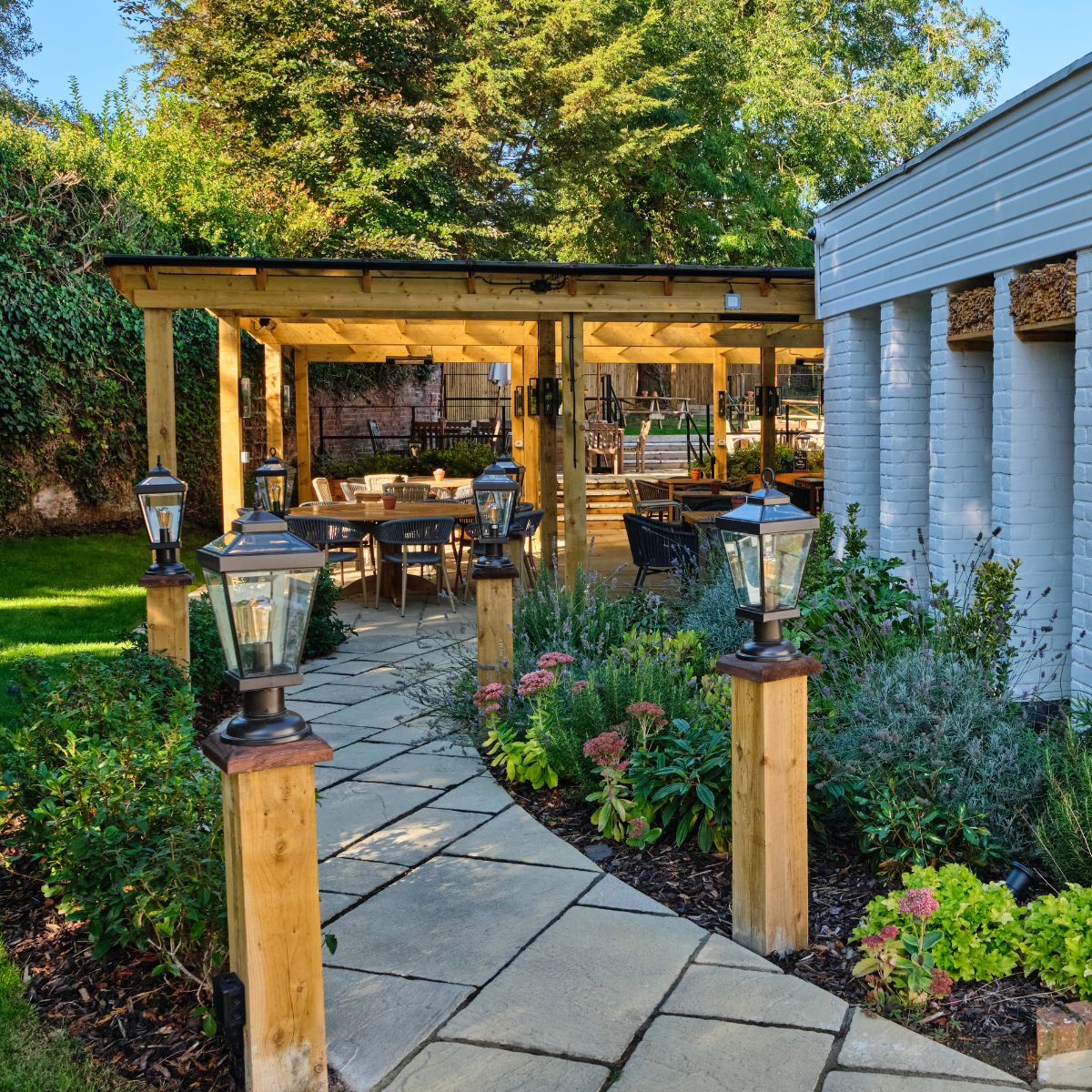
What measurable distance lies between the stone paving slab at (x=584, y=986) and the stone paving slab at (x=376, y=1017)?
0.08 meters

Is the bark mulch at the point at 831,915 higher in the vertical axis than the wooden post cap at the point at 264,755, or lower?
lower

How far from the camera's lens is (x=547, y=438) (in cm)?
1000

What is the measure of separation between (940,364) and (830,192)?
48.9 feet

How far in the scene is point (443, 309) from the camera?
30.0 feet

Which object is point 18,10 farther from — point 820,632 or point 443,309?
point 820,632

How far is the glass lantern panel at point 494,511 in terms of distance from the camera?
5227 millimetres

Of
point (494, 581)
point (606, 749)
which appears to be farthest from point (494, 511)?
point (606, 749)

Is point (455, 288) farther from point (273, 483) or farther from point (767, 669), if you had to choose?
point (767, 669)

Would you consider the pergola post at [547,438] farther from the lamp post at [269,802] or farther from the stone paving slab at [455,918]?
the lamp post at [269,802]

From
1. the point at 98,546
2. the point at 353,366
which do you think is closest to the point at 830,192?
the point at 353,366

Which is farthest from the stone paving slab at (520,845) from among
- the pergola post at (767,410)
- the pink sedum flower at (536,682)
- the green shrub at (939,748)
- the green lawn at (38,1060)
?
the pergola post at (767,410)

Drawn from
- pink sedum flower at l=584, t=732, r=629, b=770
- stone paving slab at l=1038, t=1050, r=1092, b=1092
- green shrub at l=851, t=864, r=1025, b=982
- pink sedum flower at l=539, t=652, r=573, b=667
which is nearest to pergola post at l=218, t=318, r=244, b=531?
pink sedum flower at l=539, t=652, r=573, b=667

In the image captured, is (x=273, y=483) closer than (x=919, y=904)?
No

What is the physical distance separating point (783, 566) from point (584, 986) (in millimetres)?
1199
